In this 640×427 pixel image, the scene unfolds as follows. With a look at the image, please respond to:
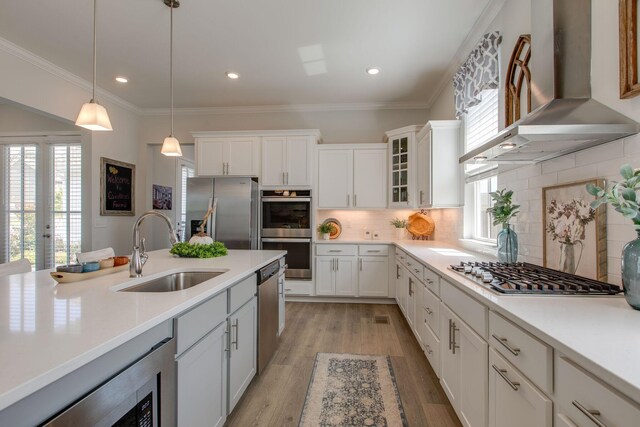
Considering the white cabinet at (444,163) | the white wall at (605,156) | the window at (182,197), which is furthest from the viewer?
the window at (182,197)

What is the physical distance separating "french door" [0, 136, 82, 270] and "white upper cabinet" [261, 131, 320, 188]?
8.83ft

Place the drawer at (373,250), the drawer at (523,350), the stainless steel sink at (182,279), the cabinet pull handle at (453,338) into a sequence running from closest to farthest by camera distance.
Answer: the drawer at (523,350) < the cabinet pull handle at (453,338) < the stainless steel sink at (182,279) < the drawer at (373,250)

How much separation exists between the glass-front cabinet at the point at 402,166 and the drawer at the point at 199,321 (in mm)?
3030

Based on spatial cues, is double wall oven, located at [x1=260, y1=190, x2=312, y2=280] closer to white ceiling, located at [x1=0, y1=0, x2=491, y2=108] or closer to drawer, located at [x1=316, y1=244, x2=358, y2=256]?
drawer, located at [x1=316, y1=244, x2=358, y2=256]

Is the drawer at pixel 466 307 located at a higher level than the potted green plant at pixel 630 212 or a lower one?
lower

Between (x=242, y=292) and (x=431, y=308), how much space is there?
4.47 ft

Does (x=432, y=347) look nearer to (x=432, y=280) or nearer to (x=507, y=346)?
(x=432, y=280)

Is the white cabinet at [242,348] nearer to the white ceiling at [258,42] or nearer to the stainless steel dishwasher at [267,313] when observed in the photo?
the stainless steel dishwasher at [267,313]

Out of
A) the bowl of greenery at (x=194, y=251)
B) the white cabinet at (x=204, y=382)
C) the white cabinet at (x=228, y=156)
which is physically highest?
the white cabinet at (x=228, y=156)

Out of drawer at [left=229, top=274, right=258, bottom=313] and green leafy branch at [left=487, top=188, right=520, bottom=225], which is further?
green leafy branch at [left=487, top=188, right=520, bottom=225]

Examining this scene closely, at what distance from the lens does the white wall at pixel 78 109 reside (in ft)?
10.4

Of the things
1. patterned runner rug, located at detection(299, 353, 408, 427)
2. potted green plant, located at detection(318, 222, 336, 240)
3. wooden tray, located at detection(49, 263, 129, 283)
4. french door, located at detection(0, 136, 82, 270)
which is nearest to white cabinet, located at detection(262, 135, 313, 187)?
potted green plant, located at detection(318, 222, 336, 240)

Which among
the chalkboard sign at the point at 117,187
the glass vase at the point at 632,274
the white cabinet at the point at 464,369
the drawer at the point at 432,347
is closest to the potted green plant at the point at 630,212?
the glass vase at the point at 632,274

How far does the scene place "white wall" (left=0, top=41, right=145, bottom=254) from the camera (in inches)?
125
